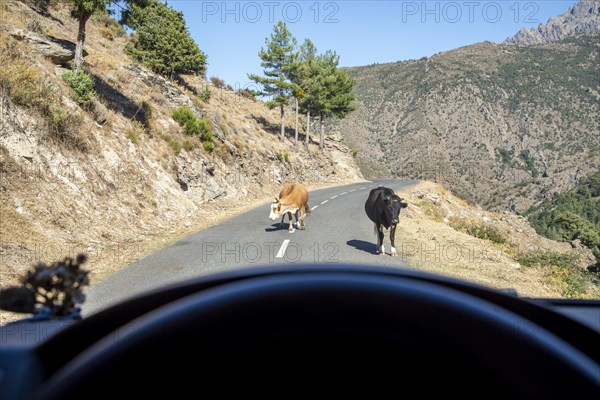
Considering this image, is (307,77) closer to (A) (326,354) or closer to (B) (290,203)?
(B) (290,203)

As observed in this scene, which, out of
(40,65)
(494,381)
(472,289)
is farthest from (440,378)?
(40,65)

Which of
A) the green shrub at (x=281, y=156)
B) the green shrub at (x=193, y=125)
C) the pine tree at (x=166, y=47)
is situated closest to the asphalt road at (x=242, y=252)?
the green shrub at (x=193, y=125)

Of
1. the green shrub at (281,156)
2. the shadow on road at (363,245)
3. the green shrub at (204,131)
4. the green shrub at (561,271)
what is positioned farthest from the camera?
the green shrub at (281,156)

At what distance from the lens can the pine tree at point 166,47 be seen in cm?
4109

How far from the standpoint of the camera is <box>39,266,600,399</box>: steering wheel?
79 centimetres

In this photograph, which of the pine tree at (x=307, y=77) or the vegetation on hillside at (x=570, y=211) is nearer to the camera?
the pine tree at (x=307, y=77)

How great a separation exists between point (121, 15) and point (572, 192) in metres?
111

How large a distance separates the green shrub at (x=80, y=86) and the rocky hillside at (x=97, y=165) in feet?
0.89

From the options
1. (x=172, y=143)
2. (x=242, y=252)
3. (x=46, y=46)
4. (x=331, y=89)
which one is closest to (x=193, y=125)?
(x=172, y=143)

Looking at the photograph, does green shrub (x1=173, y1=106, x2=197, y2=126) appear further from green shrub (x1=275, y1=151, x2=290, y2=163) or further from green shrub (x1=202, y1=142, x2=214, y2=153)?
green shrub (x1=275, y1=151, x2=290, y2=163)

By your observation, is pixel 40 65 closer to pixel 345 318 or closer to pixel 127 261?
pixel 127 261

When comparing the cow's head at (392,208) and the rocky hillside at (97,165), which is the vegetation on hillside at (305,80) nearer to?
the rocky hillside at (97,165)

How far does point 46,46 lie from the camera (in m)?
19.8

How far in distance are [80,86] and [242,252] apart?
1122 cm
